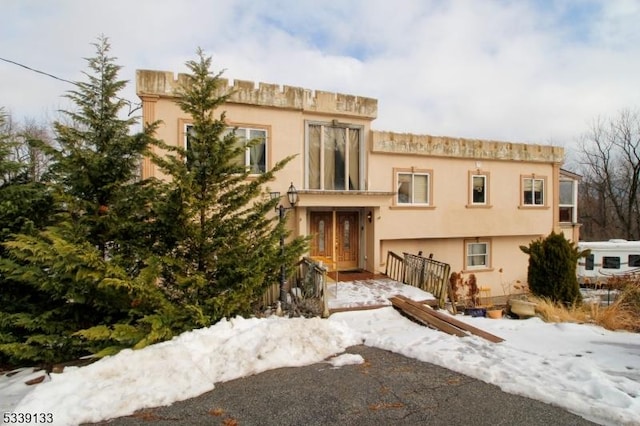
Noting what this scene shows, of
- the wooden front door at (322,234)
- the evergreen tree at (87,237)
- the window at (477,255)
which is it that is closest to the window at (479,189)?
the window at (477,255)

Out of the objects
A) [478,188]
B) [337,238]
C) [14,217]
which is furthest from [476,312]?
[14,217]

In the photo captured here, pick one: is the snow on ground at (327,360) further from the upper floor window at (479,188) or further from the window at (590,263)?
the window at (590,263)

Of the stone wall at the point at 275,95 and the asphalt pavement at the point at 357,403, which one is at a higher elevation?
the stone wall at the point at 275,95

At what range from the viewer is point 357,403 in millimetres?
3750

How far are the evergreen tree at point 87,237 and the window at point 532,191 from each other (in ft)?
49.9

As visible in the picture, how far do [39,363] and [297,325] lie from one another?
4.66 m

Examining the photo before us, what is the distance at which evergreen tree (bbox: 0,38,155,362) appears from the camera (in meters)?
5.58

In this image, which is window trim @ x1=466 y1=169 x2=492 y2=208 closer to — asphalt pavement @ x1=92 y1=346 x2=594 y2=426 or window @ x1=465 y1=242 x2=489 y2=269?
window @ x1=465 y1=242 x2=489 y2=269

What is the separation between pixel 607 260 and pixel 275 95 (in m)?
17.7

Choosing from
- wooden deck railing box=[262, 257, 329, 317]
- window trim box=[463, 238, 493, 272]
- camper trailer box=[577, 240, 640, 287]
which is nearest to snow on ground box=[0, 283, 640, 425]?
wooden deck railing box=[262, 257, 329, 317]

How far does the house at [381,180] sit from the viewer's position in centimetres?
1063

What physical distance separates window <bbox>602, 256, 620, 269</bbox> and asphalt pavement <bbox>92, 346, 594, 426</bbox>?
17.3 metres

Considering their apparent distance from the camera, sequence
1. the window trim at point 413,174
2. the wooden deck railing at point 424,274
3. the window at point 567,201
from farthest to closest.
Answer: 1. the window at point 567,201
2. the window trim at point 413,174
3. the wooden deck railing at point 424,274

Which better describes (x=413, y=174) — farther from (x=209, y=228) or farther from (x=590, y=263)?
(x=590, y=263)
